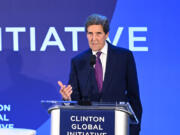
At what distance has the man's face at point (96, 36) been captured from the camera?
3.06 meters

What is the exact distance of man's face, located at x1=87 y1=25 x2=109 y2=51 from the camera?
3.06m

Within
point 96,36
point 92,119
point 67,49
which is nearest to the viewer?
point 92,119

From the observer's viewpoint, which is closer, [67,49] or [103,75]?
[103,75]

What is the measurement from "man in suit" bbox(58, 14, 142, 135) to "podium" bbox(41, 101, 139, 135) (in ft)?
1.92

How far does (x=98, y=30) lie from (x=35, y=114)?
6.31 feet

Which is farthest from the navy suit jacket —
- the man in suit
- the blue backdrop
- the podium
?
the blue backdrop

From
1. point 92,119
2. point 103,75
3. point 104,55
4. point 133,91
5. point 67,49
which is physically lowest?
point 92,119

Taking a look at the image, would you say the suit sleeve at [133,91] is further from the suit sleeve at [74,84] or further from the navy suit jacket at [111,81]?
the suit sleeve at [74,84]

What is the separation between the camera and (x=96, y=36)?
121 inches

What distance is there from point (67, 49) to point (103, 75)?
62.7 inches

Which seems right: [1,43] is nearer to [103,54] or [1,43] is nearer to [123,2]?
[123,2]

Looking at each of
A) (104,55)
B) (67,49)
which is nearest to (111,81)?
(104,55)

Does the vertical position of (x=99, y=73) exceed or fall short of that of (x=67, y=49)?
it falls short

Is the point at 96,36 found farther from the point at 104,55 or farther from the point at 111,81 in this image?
the point at 111,81
